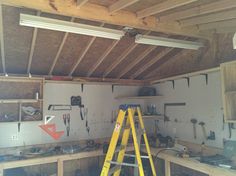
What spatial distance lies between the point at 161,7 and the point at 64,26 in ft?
4.36

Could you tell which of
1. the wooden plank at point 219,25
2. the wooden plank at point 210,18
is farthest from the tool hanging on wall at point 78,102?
the wooden plank at point 219,25

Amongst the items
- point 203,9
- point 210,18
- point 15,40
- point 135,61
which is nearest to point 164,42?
point 210,18

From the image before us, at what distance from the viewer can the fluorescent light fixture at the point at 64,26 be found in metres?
2.74

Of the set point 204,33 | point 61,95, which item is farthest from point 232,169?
point 61,95

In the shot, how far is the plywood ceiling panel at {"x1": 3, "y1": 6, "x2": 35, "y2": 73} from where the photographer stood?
116 inches

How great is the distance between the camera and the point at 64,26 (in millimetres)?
2977

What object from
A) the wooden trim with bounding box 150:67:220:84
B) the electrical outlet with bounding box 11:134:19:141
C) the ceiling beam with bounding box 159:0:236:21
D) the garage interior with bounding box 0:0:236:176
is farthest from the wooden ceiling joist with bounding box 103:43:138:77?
the electrical outlet with bounding box 11:134:19:141

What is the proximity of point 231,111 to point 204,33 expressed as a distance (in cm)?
140

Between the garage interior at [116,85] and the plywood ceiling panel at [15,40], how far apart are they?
1 cm

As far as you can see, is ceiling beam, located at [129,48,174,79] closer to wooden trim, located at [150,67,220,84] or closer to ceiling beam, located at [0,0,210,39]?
wooden trim, located at [150,67,220,84]

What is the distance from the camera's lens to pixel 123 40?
3904 millimetres

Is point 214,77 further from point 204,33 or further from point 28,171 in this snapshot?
point 28,171

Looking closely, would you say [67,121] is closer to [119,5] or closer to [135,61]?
[135,61]

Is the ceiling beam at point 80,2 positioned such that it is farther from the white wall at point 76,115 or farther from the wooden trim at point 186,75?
the wooden trim at point 186,75
